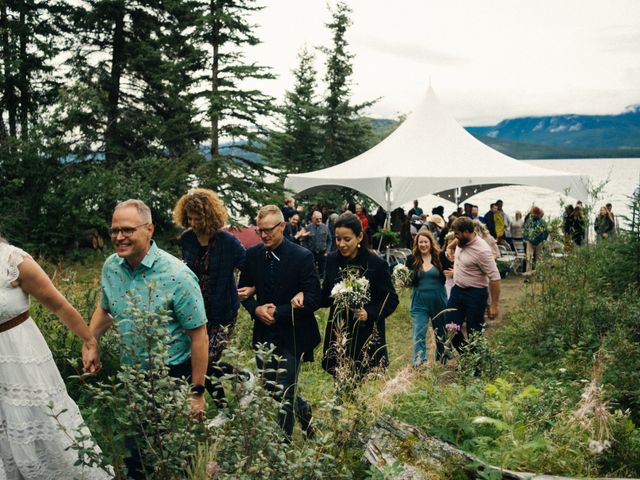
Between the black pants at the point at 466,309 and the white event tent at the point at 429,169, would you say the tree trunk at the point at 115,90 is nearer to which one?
the white event tent at the point at 429,169

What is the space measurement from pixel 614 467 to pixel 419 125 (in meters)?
12.8

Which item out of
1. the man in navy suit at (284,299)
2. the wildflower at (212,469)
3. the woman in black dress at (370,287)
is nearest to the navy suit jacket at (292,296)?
the man in navy suit at (284,299)

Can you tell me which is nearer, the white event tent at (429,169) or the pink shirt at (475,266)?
the pink shirt at (475,266)

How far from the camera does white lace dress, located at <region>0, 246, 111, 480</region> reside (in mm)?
3031

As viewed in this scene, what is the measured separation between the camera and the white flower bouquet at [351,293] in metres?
4.36

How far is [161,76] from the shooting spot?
58.5 ft

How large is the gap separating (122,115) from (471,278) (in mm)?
15838

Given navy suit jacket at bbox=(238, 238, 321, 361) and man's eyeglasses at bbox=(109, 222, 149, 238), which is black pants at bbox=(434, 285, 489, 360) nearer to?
navy suit jacket at bbox=(238, 238, 321, 361)

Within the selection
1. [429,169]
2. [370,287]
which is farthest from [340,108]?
[370,287]

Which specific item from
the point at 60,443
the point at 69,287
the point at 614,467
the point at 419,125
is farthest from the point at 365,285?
the point at 419,125

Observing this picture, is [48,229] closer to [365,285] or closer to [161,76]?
[161,76]

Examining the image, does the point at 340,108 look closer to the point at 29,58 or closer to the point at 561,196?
the point at 29,58

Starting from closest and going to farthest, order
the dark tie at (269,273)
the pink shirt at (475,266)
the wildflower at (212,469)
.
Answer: the wildflower at (212,469), the dark tie at (269,273), the pink shirt at (475,266)

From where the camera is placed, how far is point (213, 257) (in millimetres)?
4387
